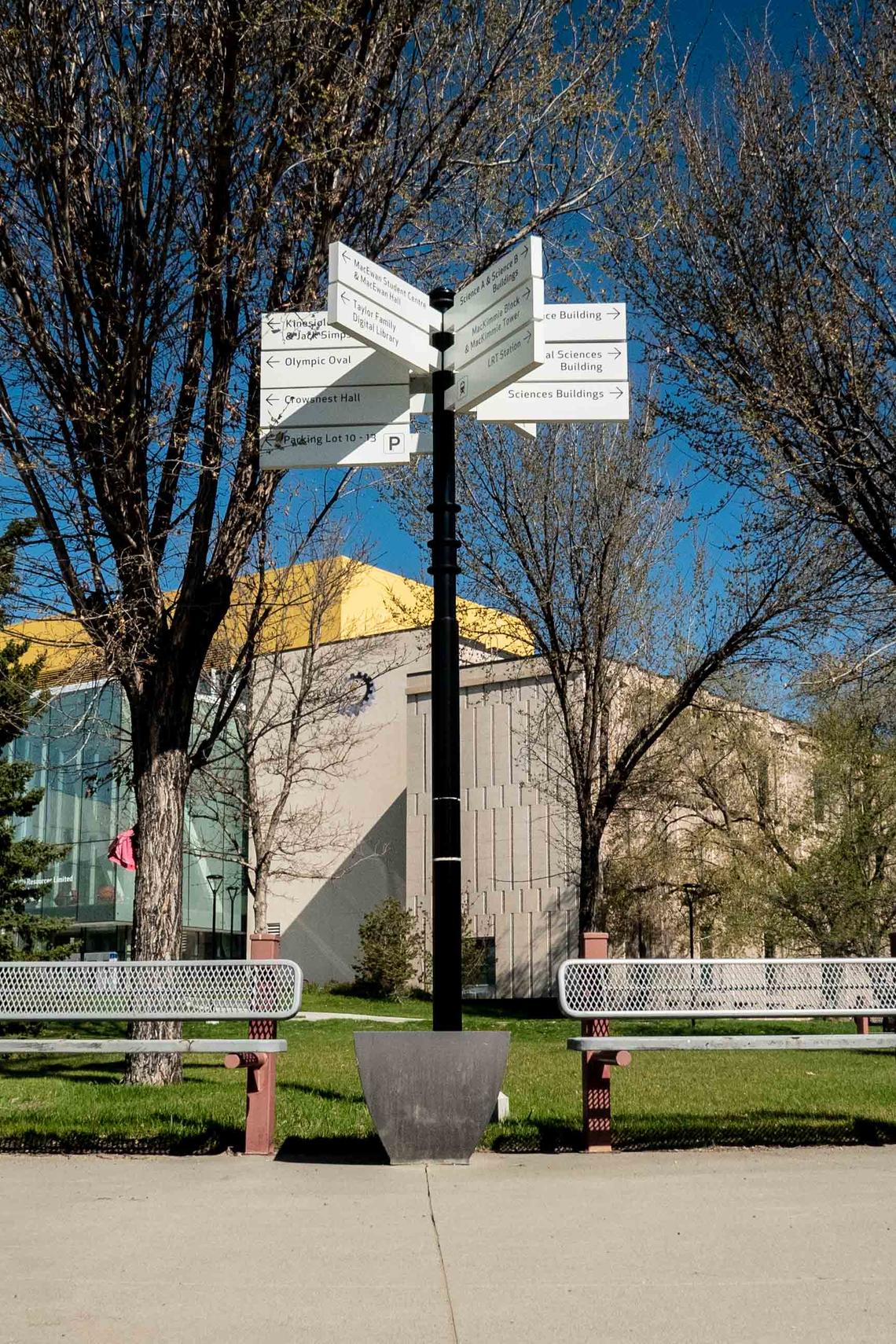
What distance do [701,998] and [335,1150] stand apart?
2.00 m

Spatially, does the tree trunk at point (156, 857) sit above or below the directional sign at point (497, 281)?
below

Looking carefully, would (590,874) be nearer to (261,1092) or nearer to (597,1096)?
(597,1096)

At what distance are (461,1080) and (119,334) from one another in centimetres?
650

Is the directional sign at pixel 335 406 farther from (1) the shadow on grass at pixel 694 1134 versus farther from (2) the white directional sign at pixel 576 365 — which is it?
(1) the shadow on grass at pixel 694 1134

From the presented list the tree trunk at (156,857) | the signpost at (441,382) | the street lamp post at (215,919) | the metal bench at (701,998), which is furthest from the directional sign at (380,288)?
the street lamp post at (215,919)

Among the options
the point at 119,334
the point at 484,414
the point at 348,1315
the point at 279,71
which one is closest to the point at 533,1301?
the point at 348,1315

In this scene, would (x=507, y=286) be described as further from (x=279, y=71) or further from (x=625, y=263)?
(x=625, y=263)

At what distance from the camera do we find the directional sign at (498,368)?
6.35 m

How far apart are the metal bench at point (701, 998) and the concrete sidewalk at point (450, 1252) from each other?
491 millimetres

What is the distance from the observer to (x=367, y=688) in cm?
4353

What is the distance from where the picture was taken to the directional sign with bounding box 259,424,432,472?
272 inches

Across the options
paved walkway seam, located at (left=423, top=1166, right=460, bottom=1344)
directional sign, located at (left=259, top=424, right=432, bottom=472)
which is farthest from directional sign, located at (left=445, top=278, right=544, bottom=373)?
paved walkway seam, located at (left=423, top=1166, right=460, bottom=1344)

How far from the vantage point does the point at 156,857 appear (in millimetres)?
9875

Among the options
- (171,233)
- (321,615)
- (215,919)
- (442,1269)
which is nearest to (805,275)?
(171,233)
